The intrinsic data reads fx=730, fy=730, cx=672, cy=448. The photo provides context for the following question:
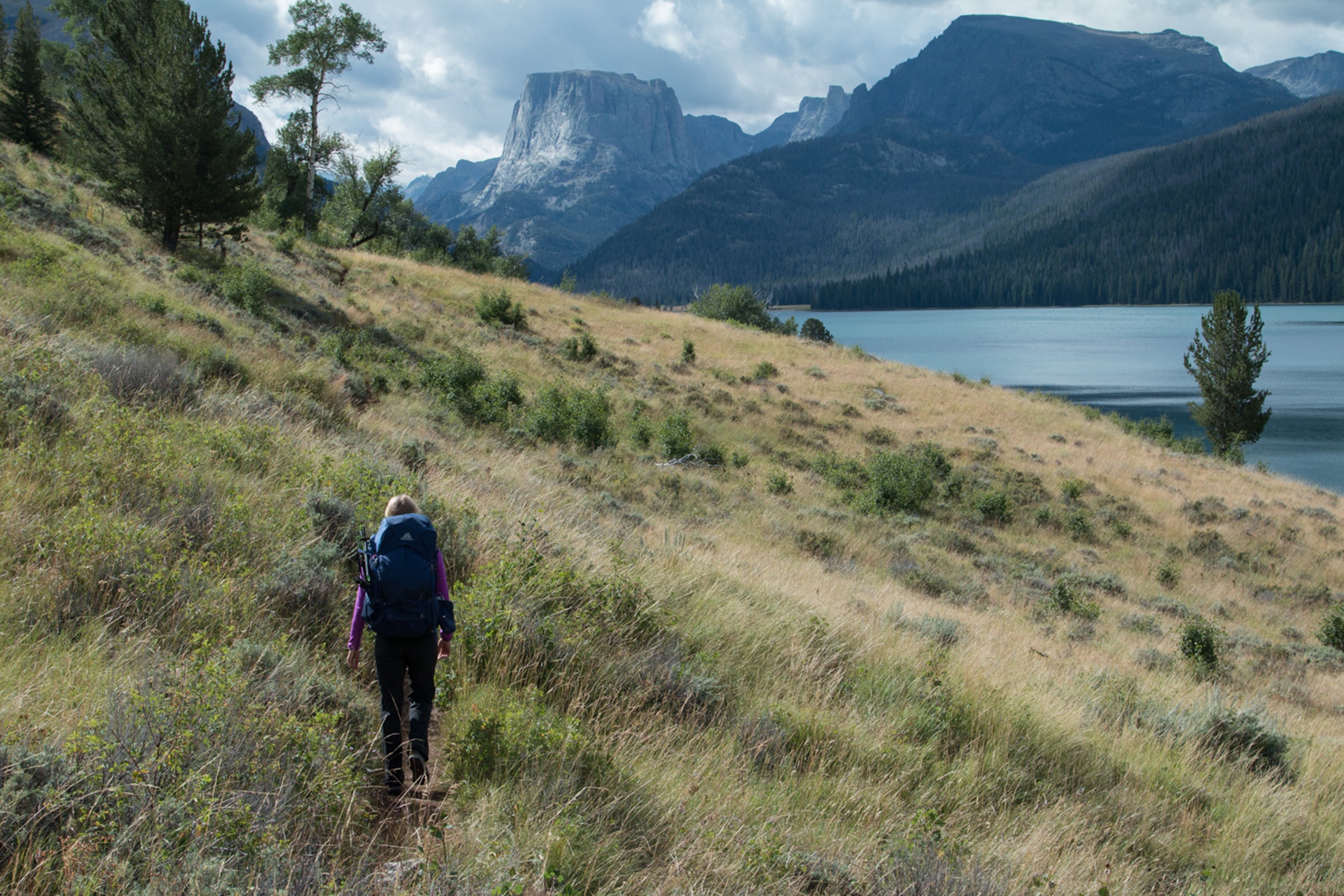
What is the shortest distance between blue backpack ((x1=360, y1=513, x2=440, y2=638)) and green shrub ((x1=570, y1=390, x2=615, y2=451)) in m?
13.8

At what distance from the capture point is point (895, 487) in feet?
65.0

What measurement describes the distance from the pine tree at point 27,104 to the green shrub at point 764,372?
30.2 meters

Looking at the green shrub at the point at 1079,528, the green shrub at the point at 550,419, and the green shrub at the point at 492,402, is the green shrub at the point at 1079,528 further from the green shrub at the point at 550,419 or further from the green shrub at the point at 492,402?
the green shrub at the point at 492,402

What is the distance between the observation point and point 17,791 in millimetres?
2334

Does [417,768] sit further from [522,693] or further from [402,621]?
[522,693]

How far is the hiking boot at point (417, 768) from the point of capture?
3.40m

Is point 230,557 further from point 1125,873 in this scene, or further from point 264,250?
point 264,250

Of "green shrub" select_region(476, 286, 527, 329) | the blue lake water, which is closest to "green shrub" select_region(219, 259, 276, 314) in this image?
"green shrub" select_region(476, 286, 527, 329)

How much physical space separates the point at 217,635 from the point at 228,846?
5.30ft

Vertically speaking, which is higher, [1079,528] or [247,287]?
[247,287]

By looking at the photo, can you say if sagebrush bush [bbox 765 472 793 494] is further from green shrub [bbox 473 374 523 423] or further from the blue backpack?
the blue backpack

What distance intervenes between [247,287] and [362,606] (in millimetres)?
17313


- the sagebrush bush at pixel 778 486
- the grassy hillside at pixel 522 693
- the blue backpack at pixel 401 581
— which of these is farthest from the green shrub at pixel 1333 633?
the blue backpack at pixel 401 581

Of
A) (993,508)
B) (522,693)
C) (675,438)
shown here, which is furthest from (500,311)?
(522,693)
